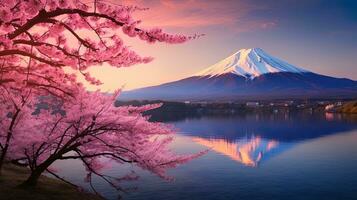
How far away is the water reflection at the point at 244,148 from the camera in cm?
4388

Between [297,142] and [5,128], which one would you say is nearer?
[5,128]

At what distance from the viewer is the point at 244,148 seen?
5388 centimetres

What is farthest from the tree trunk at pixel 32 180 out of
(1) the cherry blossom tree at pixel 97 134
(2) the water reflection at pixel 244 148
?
(2) the water reflection at pixel 244 148

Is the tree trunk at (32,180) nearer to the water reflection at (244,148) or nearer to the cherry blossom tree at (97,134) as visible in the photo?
the cherry blossom tree at (97,134)

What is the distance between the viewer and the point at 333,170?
35375 mm

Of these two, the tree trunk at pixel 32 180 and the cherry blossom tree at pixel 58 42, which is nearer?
the cherry blossom tree at pixel 58 42

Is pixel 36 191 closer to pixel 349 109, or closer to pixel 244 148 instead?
pixel 244 148

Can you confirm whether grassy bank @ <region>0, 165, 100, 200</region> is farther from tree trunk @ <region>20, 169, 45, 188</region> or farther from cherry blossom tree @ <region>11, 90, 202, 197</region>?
cherry blossom tree @ <region>11, 90, 202, 197</region>

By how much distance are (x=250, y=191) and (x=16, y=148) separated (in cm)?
1532

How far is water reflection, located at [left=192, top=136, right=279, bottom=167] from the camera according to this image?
144 feet

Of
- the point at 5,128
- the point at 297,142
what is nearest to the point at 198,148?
the point at 297,142

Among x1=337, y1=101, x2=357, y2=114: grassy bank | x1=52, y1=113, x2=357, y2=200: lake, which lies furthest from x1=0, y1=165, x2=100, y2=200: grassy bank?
x1=337, y1=101, x2=357, y2=114: grassy bank

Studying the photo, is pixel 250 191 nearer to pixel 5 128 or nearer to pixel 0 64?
pixel 5 128

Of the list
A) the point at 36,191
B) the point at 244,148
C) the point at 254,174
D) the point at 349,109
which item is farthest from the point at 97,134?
the point at 349,109
